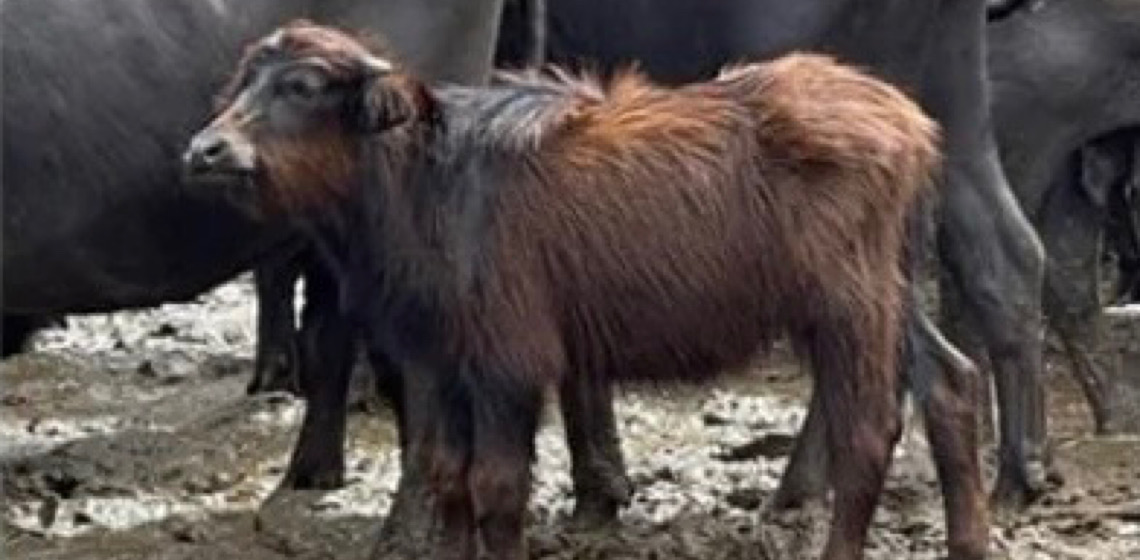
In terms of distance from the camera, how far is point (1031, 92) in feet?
28.1

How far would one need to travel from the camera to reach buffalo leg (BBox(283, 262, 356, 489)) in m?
7.55

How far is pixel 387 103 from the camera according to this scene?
588 centimetres

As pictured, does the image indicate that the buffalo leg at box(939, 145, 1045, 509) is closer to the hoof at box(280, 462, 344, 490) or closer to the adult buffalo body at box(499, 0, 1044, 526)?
the adult buffalo body at box(499, 0, 1044, 526)

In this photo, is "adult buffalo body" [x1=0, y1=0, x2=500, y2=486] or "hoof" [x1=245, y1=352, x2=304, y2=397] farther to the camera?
"hoof" [x1=245, y1=352, x2=304, y2=397]

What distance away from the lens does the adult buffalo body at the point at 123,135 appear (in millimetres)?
6371

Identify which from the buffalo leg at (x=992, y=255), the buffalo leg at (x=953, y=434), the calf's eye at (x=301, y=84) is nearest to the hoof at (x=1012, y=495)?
the buffalo leg at (x=992, y=255)

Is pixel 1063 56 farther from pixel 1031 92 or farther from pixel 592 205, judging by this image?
pixel 592 205

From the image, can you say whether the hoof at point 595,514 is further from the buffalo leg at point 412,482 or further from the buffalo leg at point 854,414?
the buffalo leg at point 854,414

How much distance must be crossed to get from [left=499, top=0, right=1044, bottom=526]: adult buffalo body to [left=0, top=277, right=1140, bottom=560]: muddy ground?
243 millimetres

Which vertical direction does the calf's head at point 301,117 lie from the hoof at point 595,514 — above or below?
above

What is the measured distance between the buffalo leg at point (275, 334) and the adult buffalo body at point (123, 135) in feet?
7.60

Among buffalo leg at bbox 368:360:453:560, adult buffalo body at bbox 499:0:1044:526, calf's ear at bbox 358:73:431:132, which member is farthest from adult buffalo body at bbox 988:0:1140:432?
calf's ear at bbox 358:73:431:132

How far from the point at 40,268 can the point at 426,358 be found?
0.93 meters

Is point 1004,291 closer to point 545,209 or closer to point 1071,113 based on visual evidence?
point 1071,113
